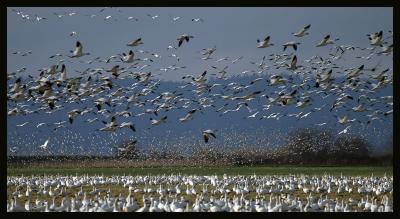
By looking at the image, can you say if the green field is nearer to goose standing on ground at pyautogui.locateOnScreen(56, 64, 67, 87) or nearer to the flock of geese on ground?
the flock of geese on ground

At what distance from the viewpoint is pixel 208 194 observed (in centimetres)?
3097

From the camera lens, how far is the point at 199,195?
3016 centimetres

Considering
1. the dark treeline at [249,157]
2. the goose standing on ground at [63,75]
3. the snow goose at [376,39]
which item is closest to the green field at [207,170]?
the dark treeline at [249,157]

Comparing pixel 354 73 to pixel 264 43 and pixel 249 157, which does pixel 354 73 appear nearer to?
pixel 264 43

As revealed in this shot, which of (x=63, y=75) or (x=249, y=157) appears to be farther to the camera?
(x=249, y=157)

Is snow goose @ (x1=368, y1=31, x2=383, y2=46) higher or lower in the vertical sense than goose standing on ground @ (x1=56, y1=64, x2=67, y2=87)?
higher

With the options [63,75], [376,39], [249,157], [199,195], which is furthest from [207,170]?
[376,39]

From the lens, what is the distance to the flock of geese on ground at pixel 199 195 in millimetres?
24781

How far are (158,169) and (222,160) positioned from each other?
5883mm

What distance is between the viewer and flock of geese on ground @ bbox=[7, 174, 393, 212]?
Result: 81.3 ft

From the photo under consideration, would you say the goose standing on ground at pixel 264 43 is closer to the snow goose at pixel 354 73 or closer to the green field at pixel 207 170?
the snow goose at pixel 354 73

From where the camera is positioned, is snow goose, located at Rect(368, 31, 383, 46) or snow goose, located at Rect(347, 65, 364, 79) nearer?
snow goose, located at Rect(368, 31, 383, 46)

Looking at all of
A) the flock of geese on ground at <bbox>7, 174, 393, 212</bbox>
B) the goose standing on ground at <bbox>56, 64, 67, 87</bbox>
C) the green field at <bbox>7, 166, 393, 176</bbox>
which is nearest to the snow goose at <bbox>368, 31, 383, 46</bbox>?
the flock of geese on ground at <bbox>7, 174, 393, 212</bbox>

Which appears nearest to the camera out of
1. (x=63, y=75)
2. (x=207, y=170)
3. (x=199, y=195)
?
(x=199, y=195)
